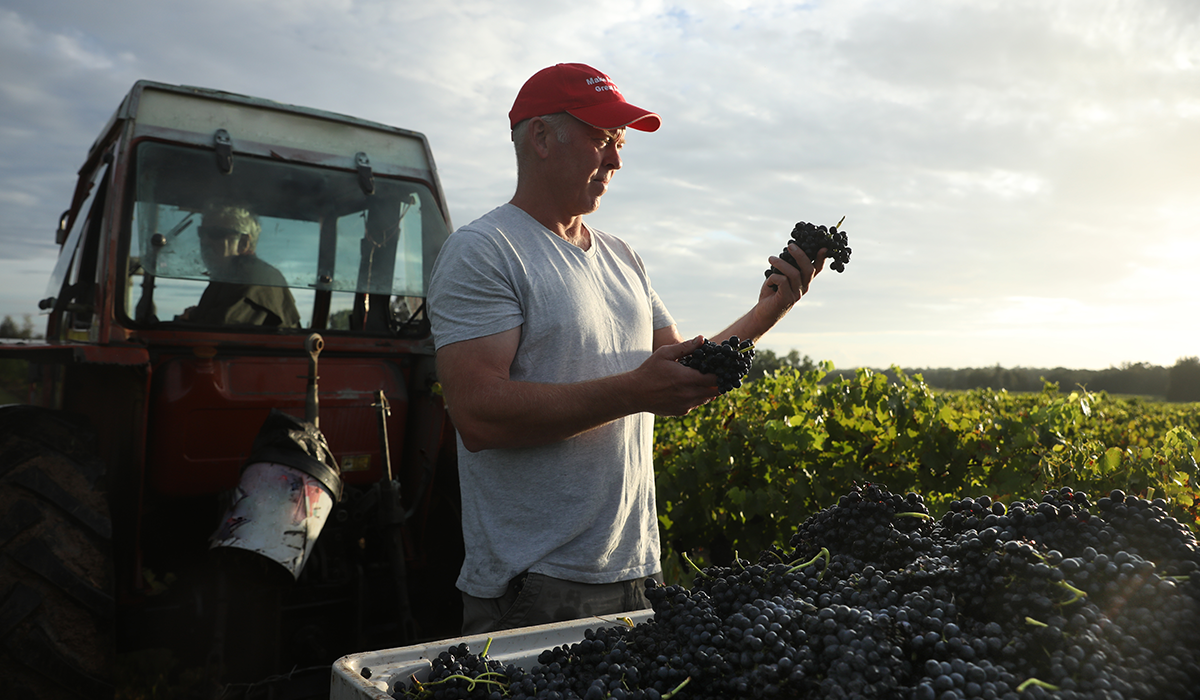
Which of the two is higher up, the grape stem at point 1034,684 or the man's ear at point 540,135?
the man's ear at point 540,135

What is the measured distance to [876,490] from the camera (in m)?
1.35

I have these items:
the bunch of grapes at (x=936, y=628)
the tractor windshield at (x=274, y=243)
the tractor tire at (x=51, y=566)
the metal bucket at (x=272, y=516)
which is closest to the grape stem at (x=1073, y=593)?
the bunch of grapes at (x=936, y=628)

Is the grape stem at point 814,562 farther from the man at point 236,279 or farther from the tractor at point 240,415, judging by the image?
the man at point 236,279

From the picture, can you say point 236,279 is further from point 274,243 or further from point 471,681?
point 471,681


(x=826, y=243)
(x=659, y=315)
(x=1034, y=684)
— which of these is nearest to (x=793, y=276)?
(x=826, y=243)

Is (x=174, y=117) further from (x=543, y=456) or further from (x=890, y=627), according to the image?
(x=890, y=627)

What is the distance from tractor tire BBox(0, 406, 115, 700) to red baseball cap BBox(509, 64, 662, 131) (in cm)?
204

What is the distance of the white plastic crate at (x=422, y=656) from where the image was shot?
1.11 meters

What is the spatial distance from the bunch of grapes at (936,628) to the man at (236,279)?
2.54 m

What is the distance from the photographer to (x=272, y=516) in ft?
8.60

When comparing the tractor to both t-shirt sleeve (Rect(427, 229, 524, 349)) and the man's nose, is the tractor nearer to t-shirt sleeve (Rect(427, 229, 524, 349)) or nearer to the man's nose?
t-shirt sleeve (Rect(427, 229, 524, 349))

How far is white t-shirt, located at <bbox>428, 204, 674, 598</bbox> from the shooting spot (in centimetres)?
176

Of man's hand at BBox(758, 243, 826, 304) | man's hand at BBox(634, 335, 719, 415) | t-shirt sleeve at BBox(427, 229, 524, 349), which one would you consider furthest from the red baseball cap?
man's hand at BBox(634, 335, 719, 415)

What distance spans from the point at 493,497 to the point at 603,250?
30.2 inches
